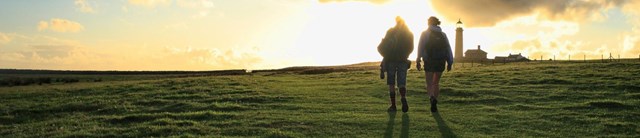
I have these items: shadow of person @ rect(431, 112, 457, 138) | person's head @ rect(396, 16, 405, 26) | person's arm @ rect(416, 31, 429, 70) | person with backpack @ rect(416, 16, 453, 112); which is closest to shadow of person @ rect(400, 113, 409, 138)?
shadow of person @ rect(431, 112, 457, 138)

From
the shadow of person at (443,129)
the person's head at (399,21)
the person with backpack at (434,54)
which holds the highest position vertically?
the person's head at (399,21)

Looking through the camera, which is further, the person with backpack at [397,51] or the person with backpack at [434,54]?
the person with backpack at [397,51]

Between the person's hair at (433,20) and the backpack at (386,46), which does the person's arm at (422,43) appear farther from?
the backpack at (386,46)

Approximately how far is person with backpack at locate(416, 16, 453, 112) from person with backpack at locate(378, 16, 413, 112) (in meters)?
0.35

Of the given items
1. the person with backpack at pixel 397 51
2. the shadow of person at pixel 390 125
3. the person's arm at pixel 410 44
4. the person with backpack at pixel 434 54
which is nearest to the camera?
the shadow of person at pixel 390 125

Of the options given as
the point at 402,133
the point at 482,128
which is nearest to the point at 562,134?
the point at 482,128

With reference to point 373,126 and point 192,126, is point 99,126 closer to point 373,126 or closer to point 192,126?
point 192,126

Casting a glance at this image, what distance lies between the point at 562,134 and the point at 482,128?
1.70 metres

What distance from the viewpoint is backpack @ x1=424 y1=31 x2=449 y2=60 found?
14.5m

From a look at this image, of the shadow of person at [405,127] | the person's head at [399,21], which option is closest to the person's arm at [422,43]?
the person's head at [399,21]

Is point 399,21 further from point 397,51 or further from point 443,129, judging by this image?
point 443,129

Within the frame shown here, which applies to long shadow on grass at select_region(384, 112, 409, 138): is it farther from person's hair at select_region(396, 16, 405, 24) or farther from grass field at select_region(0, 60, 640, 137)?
person's hair at select_region(396, 16, 405, 24)

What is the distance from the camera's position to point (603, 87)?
25.4 meters

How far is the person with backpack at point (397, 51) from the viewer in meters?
14.6
